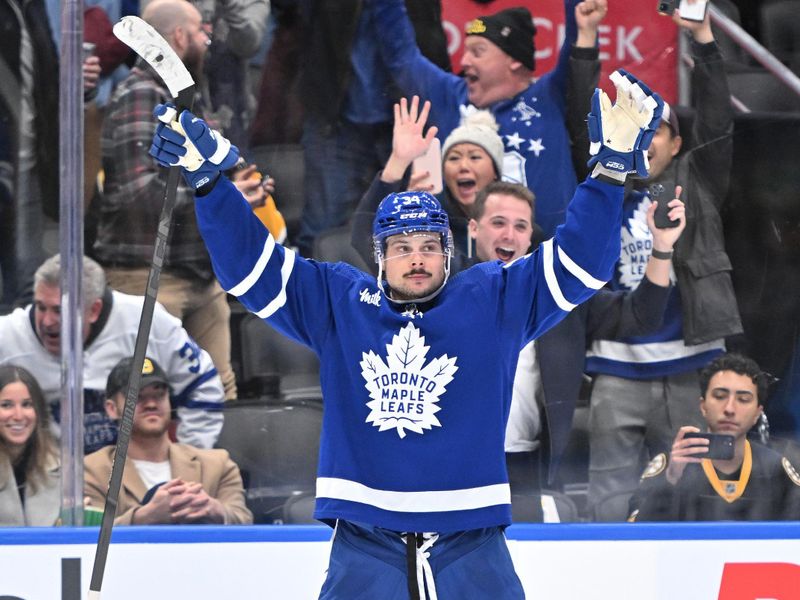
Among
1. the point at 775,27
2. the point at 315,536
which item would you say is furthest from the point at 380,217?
the point at 775,27

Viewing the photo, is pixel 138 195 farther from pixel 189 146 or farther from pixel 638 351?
pixel 638 351

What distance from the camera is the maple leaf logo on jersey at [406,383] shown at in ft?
8.27

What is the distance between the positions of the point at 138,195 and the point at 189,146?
98 cm

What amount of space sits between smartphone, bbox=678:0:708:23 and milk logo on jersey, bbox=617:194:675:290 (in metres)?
0.47

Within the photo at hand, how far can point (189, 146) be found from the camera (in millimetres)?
2518

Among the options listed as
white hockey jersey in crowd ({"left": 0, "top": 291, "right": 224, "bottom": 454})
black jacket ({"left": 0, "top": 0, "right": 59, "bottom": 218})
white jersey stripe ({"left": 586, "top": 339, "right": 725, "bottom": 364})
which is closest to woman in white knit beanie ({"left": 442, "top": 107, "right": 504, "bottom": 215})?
white jersey stripe ({"left": 586, "top": 339, "right": 725, "bottom": 364})

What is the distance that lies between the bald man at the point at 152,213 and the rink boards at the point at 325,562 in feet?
1.45

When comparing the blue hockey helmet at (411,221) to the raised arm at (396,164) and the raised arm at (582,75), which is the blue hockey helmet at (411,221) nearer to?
the raised arm at (396,164)

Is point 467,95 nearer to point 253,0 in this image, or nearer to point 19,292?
point 253,0

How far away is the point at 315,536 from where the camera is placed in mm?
3162

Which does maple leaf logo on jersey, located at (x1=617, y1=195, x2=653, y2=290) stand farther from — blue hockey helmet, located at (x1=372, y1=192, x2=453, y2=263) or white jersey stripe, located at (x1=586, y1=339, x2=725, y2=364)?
blue hockey helmet, located at (x1=372, y1=192, x2=453, y2=263)

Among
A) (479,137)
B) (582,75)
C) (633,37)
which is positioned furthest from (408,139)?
(633,37)

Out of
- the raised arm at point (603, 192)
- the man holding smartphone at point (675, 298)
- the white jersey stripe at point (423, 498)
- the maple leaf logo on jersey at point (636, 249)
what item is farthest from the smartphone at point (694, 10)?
the white jersey stripe at point (423, 498)

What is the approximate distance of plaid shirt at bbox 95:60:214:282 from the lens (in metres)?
3.42
